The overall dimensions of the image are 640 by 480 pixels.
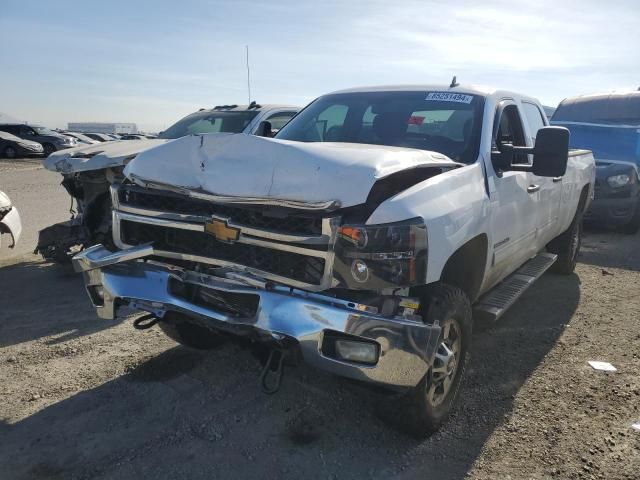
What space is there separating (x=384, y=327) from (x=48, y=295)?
4124mm

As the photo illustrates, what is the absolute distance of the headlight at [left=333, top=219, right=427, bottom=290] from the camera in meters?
2.43

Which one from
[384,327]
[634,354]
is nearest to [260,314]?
[384,327]

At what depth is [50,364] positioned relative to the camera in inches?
150

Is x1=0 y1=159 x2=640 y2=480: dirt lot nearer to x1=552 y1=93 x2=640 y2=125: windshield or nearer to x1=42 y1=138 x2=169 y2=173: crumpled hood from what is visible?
x1=42 y1=138 x2=169 y2=173: crumpled hood

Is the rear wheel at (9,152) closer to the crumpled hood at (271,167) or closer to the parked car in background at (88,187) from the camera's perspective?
the parked car in background at (88,187)

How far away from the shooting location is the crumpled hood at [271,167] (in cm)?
252

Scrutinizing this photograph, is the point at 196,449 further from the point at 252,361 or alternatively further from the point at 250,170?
the point at 250,170

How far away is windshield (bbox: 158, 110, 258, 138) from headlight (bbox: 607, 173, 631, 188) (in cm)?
594

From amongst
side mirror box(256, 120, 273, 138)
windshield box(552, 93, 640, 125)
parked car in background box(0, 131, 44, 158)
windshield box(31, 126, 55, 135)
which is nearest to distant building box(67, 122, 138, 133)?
windshield box(31, 126, 55, 135)

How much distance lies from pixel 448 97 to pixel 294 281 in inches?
82.7

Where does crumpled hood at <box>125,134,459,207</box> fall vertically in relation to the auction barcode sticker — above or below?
below

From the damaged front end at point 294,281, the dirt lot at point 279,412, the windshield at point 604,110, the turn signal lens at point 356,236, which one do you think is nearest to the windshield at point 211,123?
the dirt lot at point 279,412

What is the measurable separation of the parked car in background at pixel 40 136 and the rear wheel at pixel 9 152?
2371 mm

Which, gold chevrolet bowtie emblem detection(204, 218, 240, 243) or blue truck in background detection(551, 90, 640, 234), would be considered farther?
blue truck in background detection(551, 90, 640, 234)
